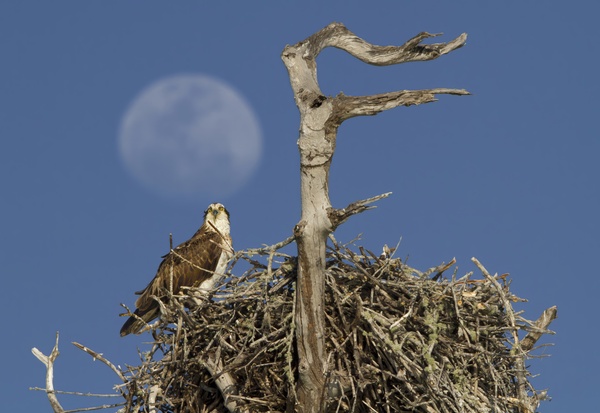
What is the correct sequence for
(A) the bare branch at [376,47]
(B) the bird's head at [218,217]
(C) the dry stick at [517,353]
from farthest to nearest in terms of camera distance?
(B) the bird's head at [218,217]
(C) the dry stick at [517,353]
(A) the bare branch at [376,47]

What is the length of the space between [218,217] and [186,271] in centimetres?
156

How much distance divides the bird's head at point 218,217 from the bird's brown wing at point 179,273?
665mm

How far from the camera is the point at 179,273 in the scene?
11.7 metres

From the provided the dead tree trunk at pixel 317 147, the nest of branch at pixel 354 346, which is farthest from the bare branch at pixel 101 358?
the dead tree trunk at pixel 317 147

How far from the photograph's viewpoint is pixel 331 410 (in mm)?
9031

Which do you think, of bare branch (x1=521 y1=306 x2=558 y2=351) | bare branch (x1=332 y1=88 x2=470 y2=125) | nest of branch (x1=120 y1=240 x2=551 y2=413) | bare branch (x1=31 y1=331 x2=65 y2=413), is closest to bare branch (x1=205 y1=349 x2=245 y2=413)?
nest of branch (x1=120 y1=240 x2=551 y2=413)

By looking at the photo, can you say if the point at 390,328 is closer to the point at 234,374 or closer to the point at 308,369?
the point at 308,369

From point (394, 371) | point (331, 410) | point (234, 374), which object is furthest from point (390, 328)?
point (234, 374)

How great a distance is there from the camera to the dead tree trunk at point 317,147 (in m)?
7.95

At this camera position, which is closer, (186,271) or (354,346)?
(354,346)

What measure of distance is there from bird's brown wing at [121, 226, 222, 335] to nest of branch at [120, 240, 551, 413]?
1.52 m

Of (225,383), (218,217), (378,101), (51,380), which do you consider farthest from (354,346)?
(218,217)

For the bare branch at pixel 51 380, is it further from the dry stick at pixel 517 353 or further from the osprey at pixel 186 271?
the dry stick at pixel 517 353

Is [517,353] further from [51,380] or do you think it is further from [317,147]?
[51,380]
